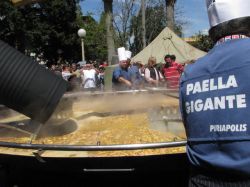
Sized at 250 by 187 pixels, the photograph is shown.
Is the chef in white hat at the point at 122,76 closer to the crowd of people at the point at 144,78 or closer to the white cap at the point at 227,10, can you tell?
the crowd of people at the point at 144,78

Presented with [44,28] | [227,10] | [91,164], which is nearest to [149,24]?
[44,28]

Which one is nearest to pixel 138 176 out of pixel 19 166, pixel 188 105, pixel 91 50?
pixel 19 166

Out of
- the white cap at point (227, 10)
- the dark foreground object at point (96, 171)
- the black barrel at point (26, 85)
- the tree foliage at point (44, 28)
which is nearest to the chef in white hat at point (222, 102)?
the white cap at point (227, 10)

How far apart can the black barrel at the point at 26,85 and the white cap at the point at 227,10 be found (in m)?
2.94

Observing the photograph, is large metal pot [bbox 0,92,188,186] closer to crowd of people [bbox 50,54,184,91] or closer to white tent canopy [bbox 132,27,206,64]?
crowd of people [bbox 50,54,184,91]

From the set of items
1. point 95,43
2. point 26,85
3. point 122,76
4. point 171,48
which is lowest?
point 26,85

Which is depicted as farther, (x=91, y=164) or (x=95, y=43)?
(x=95, y=43)

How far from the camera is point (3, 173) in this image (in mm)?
4562

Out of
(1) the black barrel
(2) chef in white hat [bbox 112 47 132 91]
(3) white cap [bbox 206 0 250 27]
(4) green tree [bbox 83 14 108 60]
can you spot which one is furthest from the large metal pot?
(4) green tree [bbox 83 14 108 60]

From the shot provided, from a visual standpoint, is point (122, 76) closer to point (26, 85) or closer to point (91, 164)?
point (26, 85)

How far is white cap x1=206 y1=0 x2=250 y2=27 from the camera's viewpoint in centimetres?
227

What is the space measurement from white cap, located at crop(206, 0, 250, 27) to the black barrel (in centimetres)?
294

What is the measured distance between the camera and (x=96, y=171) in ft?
13.4

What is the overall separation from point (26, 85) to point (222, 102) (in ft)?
10.2
